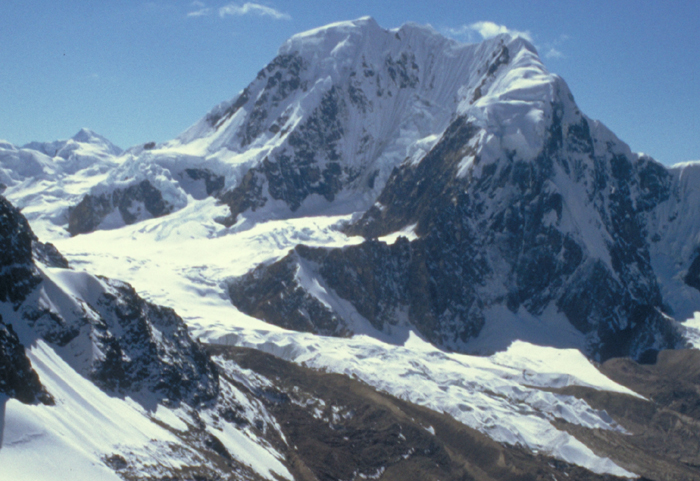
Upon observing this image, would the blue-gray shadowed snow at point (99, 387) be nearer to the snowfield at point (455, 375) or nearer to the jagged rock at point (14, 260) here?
the jagged rock at point (14, 260)

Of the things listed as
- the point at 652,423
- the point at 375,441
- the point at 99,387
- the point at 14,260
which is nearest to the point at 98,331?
the point at 99,387

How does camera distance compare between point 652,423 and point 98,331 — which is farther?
point 652,423

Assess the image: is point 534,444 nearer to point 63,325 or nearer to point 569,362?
point 569,362

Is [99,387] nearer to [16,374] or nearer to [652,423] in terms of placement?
[16,374]

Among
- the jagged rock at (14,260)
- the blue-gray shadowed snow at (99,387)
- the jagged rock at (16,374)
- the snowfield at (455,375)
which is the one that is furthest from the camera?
the snowfield at (455,375)

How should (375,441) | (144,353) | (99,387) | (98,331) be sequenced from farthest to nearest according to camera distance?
(375,441) → (144,353) → (98,331) → (99,387)

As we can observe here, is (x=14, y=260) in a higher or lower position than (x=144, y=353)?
higher

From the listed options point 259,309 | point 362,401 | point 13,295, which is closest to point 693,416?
point 362,401

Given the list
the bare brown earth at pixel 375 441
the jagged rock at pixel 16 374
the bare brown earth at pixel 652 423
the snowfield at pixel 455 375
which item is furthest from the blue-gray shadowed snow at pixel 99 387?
the bare brown earth at pixel 652 423
